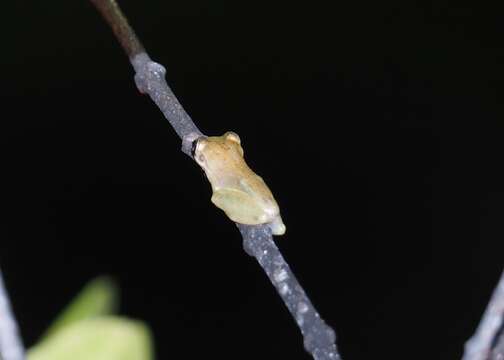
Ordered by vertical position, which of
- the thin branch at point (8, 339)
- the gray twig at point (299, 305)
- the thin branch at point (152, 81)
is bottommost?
the gray twig at point (299, 305)

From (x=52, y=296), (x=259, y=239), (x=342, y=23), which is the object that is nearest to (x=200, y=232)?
(x=52, y=296)

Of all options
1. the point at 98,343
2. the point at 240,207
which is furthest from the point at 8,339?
the point at 240,207

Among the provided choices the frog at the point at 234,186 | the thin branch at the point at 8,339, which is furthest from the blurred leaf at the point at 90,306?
the thin branch at the point at 8,339

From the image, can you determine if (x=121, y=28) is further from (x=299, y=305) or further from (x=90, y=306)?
(x=299, y=305)

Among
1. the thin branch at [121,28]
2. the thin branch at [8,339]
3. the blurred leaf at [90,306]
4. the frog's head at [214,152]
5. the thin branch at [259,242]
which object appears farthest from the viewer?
the thin branch at [121,28]

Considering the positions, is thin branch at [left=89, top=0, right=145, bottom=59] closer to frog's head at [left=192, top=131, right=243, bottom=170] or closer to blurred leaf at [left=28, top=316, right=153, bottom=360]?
frog's head at [left=192, top=131, right=243, bottom=170]

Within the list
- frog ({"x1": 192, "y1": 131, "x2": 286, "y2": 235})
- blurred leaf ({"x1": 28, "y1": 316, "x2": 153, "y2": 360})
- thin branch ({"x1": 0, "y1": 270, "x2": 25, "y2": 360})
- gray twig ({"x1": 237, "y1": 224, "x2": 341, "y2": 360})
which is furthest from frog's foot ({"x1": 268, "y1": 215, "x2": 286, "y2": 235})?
thin branch ({"x1": 0, "y1": 270, "x2": 25, "y2": 360})

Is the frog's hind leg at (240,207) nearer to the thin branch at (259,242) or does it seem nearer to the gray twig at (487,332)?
the thin branch at (259,242)
